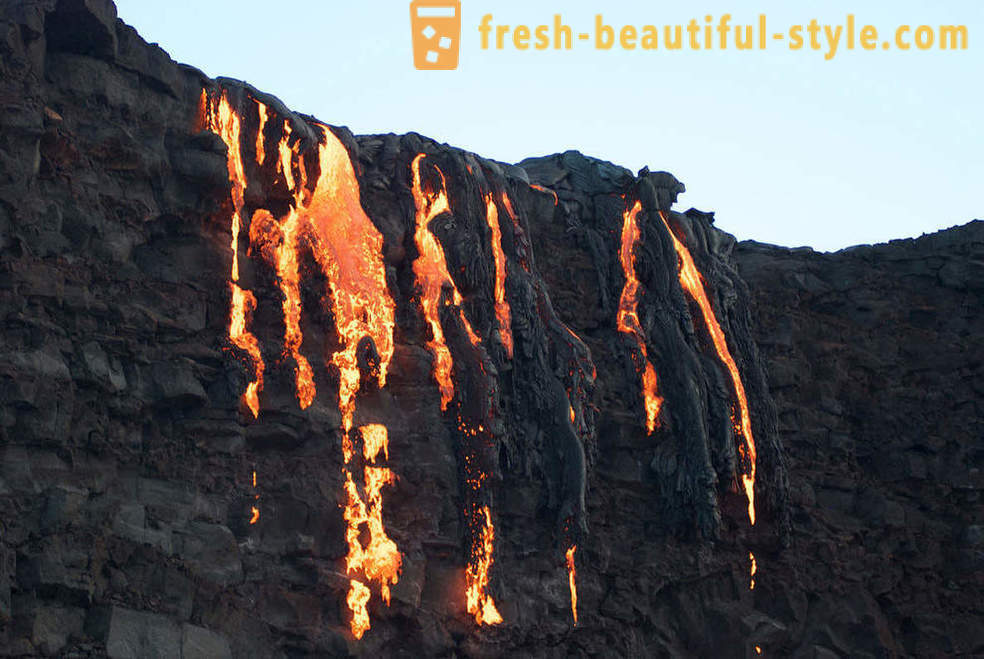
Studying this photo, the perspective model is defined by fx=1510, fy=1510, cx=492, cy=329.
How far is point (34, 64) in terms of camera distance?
1652 cm

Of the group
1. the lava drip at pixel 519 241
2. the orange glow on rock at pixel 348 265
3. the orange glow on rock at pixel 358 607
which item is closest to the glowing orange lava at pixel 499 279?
the lava drip at pixel 519 241

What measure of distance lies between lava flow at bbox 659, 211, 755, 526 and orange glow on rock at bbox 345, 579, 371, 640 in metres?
6.87

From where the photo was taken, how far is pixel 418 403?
61.6 ft

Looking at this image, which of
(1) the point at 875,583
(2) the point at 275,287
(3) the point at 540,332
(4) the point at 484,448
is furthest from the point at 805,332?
(2) the point at 275,287

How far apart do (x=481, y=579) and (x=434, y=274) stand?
4.09m

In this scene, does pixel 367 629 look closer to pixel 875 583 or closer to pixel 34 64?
pixel 34 64

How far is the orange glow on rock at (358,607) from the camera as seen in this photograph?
1673 cm

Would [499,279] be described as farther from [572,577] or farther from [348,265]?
[572,577]

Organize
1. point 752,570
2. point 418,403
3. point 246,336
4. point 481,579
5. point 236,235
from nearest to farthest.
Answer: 1. point 246,336
2. point 236,235
3. point 481,579
4. point 418,403
5. point 752,570

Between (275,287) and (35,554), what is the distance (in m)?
4.91

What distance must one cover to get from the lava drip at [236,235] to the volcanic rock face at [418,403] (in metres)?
0.04

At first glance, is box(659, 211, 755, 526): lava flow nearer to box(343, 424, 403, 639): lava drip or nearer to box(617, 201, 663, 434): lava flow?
box(617, 201, 663, 434): lava flow

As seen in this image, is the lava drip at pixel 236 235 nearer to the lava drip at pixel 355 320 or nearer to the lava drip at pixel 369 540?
the lava drip at pixel 355 320

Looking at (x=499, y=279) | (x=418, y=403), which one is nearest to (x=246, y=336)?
(x=418, y=403)
